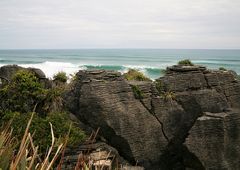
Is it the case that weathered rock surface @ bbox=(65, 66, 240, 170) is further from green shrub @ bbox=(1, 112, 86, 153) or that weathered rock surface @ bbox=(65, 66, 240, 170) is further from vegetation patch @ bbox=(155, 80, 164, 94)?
green shrub @ bbox=(1, 112, 86, 153)

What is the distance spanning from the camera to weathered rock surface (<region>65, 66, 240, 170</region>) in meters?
10.9

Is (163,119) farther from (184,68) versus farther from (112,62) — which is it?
(112,62)

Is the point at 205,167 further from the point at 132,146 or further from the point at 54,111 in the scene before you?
the point at 54,111

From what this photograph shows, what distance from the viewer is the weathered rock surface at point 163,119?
1088 cm

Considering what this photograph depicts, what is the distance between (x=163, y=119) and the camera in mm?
11641

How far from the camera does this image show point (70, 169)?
959 centimetres

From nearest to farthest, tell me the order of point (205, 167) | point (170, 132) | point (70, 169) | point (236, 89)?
point (70, 169) → point (205, 167) → point (170, 132) → point (236, 89)

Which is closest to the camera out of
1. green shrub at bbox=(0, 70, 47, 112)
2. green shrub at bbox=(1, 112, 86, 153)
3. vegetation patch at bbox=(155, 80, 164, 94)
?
green shrub at bbox=(1, 112, 86, 153)

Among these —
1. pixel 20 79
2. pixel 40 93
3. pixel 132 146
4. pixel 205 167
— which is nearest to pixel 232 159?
pixel 205 167

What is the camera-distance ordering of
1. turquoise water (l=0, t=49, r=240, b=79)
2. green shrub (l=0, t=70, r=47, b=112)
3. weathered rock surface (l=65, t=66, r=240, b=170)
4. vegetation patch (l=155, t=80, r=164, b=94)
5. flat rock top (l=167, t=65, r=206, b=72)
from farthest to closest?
1. turquoise water (l=0, t=49, r=240, b=79)
2. flat rock top (l=167, t=65, r=206, b=72)
3. vegetation patch (l=155, t=80, r=164, b=94)
4. green shrub (l=0, t=70, r=47, b=112)
5. weathered rock surface (l=65, t=66, r=240, b=170)

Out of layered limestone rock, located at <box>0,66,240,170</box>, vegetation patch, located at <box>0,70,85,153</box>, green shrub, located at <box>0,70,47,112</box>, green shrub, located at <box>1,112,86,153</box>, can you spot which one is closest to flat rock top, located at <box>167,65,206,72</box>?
layered limestone rock, located at <box>0,66,240,170</box>

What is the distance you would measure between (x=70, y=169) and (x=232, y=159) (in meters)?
4.51

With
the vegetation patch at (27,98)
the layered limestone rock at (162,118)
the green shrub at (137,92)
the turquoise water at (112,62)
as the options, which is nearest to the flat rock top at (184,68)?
the layered limestone rock at (162,118)

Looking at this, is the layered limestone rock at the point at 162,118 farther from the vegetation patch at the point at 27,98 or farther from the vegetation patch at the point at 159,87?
the vegetation patch at the point at 27,98
